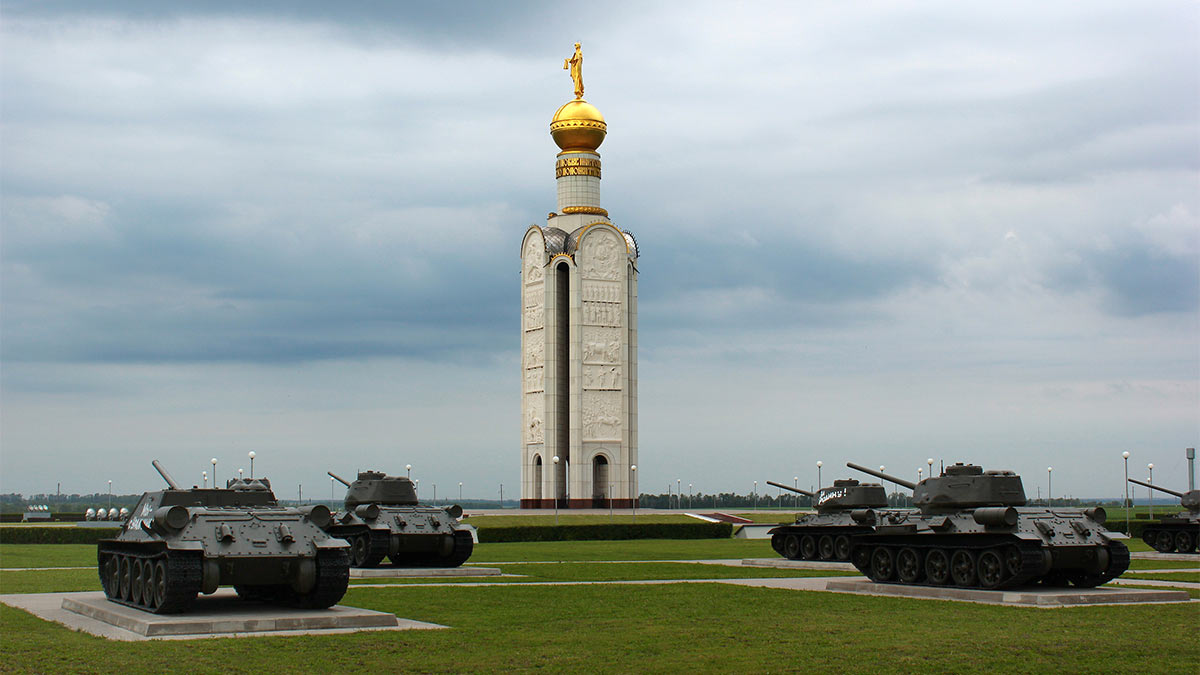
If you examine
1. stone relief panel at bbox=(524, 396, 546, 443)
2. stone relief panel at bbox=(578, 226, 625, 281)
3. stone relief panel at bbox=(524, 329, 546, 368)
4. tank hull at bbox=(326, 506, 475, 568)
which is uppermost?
stone relief panel at bbox=(578, 226, 625, 281)

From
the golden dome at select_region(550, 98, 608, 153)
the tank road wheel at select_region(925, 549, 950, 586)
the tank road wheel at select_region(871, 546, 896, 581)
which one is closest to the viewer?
the tank road wheel at select_region(925, 549, 950, 586)

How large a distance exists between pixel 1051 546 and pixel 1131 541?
28092 mm

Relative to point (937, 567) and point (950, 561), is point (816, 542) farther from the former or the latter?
point (950, 561)

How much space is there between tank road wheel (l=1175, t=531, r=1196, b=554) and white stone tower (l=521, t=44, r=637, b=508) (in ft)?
124

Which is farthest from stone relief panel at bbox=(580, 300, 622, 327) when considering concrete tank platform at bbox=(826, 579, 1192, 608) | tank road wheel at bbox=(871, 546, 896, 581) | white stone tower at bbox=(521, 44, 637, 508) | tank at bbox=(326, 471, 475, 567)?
concrete tank platform at bbox=(826, 579, 1192, 608)

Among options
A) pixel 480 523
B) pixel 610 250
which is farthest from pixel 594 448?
pixel 480 523

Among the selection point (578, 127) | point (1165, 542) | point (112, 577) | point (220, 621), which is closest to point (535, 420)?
point (578, 127)

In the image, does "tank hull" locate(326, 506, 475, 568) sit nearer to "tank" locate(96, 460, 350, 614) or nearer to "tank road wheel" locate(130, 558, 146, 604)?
"tank" locate(96, 460, 350, 614)

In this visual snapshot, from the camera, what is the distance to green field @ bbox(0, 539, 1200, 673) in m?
14.8

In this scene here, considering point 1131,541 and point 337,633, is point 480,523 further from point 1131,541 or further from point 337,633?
point 337,633

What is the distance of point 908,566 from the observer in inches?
994

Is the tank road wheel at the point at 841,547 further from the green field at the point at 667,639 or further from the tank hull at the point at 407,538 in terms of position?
the green field at the point at 667,639

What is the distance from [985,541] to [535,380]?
53.0 meters

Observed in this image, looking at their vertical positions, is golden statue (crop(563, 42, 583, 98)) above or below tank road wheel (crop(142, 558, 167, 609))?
above
